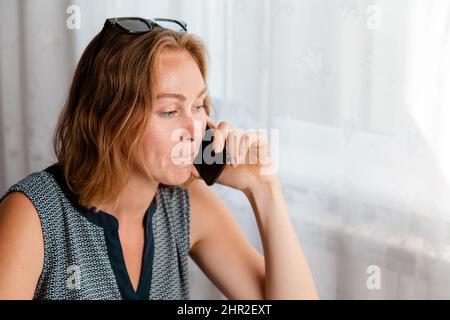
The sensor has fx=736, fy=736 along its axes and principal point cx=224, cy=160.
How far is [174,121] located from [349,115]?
1.62ft

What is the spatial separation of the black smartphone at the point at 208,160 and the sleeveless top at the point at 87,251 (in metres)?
0.15

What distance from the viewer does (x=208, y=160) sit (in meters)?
1.57

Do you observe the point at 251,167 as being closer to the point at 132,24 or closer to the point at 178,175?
the point at 178,175

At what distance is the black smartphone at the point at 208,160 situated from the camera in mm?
1565

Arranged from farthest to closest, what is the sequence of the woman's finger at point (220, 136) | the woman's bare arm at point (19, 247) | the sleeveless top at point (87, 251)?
1. the woman's finger at point (220, 136)
2. the sleeveless top at point (87, 251)
3. the woman's bare arm at point (19, 247)

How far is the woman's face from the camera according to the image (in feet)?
4.74

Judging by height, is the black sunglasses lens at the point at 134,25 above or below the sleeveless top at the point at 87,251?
above

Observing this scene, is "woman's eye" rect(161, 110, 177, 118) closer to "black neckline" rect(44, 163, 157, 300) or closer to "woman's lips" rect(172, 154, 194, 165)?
"woman's lips" rect(172, 154, 194, 165)

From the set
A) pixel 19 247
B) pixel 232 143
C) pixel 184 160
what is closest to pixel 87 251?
pixel 19 247

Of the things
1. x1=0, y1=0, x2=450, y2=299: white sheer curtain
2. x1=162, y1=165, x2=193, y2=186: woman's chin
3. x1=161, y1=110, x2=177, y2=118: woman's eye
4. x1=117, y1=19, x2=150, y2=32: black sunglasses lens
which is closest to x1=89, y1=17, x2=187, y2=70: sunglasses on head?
x1=117, y1=19, x2=150, y2=32: black sunglasses lens

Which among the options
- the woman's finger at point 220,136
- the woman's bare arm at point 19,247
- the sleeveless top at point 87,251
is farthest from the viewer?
the woman's finger at point 220,136

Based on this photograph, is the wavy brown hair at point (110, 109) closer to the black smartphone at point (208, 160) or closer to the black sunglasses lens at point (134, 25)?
the black sunglasses lens at point (134, 25)

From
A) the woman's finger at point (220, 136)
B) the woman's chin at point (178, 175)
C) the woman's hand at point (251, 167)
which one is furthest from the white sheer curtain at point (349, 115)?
the woman's chin at point (178, 175)

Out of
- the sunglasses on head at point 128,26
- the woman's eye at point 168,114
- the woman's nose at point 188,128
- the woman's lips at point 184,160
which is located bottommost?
the woman's lips at point 184,160
